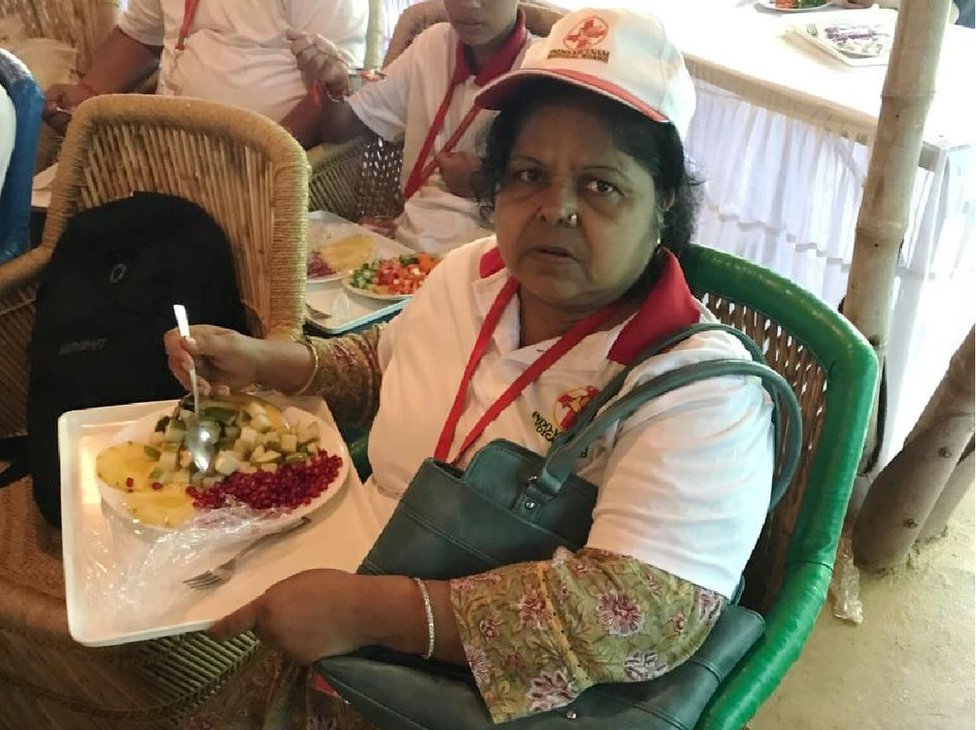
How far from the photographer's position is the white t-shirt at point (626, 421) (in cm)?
76

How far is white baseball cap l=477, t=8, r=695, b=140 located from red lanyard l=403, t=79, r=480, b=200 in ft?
3.29

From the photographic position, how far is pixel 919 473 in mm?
1643

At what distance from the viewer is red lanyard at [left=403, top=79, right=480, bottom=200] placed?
191cm

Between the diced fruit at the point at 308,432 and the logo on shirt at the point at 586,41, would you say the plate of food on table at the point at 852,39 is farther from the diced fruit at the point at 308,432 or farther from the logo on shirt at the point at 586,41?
the diced fruit at the point at 308,432

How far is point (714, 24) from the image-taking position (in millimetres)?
2117

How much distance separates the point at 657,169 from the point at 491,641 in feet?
1.59

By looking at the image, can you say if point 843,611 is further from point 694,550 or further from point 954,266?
point 694,550

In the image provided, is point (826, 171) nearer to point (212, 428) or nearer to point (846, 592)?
point (846, 592)

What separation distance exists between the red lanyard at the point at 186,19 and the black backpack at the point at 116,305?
99 centimetres

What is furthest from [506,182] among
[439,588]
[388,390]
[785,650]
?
[785,650]

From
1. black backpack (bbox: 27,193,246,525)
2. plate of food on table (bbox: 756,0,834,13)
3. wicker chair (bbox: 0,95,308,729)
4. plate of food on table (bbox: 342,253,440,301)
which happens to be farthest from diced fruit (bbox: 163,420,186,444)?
plate of food on table (bbox: 756,0,834,13)

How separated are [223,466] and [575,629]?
0.46 metres

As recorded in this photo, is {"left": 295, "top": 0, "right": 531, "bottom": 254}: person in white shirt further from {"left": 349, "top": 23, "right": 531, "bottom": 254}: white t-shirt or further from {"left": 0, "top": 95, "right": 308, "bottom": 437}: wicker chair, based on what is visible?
{"left": 0, "top": 95, "right": 308, "bottom": 437}: wicker chair

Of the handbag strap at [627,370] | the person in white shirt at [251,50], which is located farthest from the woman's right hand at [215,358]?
the person in white shirt at [251,50]
